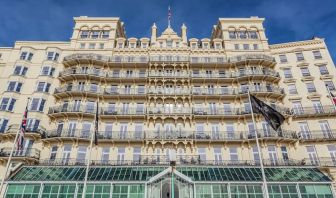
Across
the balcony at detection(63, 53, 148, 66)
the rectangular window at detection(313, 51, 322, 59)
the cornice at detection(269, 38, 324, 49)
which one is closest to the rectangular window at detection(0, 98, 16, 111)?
the balcony at detection(63, 53, 148, 66)

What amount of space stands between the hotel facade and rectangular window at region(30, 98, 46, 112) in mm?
144

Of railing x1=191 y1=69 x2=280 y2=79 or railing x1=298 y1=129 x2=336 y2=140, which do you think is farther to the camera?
railing x1=191 y1=69 x2=280 y2=79

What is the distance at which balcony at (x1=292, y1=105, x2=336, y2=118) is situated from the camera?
33.1 metres

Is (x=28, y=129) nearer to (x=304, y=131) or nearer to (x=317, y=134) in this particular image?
(x=304, y=131)

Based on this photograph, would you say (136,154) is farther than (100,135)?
No

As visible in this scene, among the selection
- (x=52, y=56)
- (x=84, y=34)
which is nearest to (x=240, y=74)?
(x=84, y=34)

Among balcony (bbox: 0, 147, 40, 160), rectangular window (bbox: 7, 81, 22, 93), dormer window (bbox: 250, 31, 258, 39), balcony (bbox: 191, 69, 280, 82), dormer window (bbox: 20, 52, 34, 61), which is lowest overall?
balcony (bbox: 0, 147, 40, 160)

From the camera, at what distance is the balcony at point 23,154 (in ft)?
95.1

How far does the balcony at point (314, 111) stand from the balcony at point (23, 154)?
35190mm

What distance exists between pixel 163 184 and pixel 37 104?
2141 centimetres

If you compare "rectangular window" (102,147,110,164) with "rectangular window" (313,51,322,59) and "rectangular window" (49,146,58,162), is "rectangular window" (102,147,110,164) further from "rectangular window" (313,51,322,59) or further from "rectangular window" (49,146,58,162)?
"rectangular window" (313,51,322,59)

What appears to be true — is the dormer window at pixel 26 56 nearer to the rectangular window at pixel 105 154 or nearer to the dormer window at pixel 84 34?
the dormer window at pixel 84 34

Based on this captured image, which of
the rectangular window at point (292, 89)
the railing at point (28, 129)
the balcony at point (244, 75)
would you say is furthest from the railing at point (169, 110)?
the rectangular window at point (292, 89)

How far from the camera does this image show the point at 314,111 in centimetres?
3391
